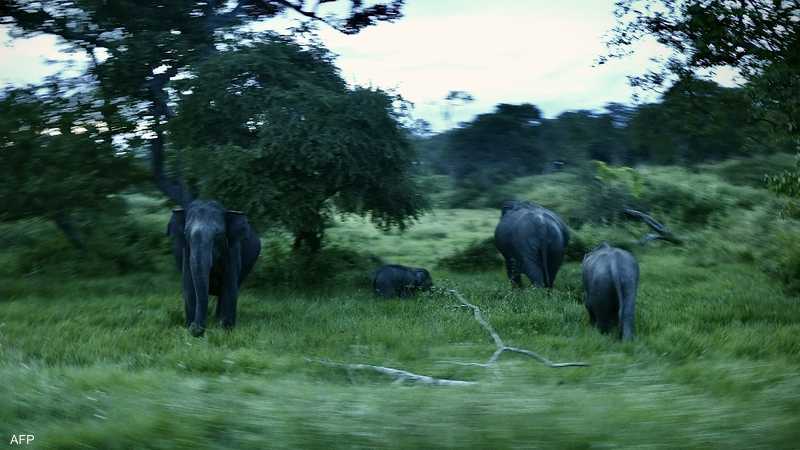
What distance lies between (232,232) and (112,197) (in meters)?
7.89

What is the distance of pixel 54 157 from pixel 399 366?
11.1 metres

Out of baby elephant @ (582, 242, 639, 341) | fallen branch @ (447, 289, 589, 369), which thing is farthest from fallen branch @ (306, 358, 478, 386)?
baby elephant @ (582, 242, 639, 341)

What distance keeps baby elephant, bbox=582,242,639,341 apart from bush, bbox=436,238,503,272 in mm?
9548

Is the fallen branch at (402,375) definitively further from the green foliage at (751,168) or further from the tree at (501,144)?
the tree at (501,144)

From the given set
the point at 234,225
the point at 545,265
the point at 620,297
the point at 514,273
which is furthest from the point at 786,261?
the point at 234,225

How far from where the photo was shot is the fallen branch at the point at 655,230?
70.2ft

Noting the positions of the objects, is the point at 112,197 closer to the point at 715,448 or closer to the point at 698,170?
the point at 715,448

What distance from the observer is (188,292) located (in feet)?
34.6

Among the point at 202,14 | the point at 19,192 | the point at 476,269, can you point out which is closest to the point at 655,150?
the point at 476,269

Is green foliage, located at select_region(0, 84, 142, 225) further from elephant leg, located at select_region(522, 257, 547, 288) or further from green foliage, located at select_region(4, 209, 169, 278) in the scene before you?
elephant leg, located at select_region(522, 257, 547, 288)

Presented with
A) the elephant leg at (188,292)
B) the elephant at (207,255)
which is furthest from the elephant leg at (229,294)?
the elephant leg at (188,292)

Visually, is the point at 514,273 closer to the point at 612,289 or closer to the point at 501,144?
the point at 612,289

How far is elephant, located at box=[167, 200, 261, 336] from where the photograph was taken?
10.0 metres

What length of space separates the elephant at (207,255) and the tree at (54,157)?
5.25 meters
